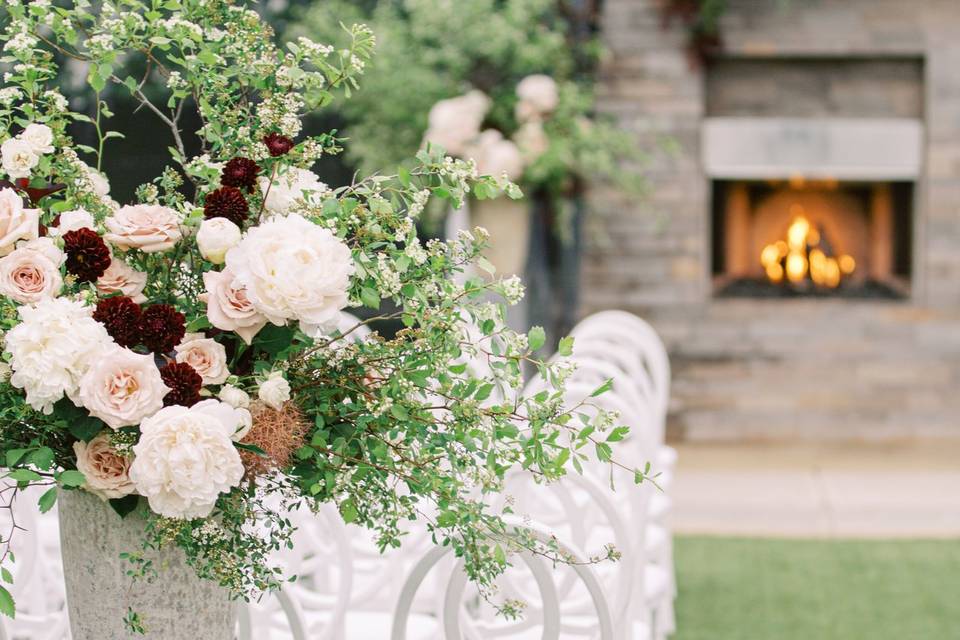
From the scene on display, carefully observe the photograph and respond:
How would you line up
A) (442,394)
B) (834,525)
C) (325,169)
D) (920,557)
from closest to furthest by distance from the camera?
(442,394) < (920,557) < (834,525) < (325,169)

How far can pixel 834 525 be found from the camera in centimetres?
511

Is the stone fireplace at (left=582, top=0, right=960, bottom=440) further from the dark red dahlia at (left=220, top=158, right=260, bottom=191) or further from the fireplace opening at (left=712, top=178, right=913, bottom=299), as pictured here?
the dark red dahlia at (left=220, top=158, right=260, bottom=191)

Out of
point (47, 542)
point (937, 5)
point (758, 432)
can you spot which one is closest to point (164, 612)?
point (47, 542)

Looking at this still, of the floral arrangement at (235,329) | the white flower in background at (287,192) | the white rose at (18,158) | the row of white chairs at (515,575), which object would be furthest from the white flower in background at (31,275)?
the row of white chairs at (515,575)

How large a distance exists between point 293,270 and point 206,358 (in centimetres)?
14

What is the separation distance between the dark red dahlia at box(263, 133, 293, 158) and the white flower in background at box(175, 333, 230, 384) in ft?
0.70

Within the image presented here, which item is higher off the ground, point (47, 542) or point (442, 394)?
point (442, 394)

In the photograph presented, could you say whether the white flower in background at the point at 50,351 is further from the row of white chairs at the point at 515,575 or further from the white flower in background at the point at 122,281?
the row of white chairs at the point at 515,575

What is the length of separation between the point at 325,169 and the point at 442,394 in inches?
171

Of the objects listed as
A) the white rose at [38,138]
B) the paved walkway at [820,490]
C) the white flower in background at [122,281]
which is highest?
the white rose at [38,138]

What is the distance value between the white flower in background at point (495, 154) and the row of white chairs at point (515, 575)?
140 cm

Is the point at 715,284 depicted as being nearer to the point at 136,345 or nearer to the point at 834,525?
the point at 834,525

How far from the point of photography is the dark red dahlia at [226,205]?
1.35m

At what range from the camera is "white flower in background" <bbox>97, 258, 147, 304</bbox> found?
1360 millimetres
